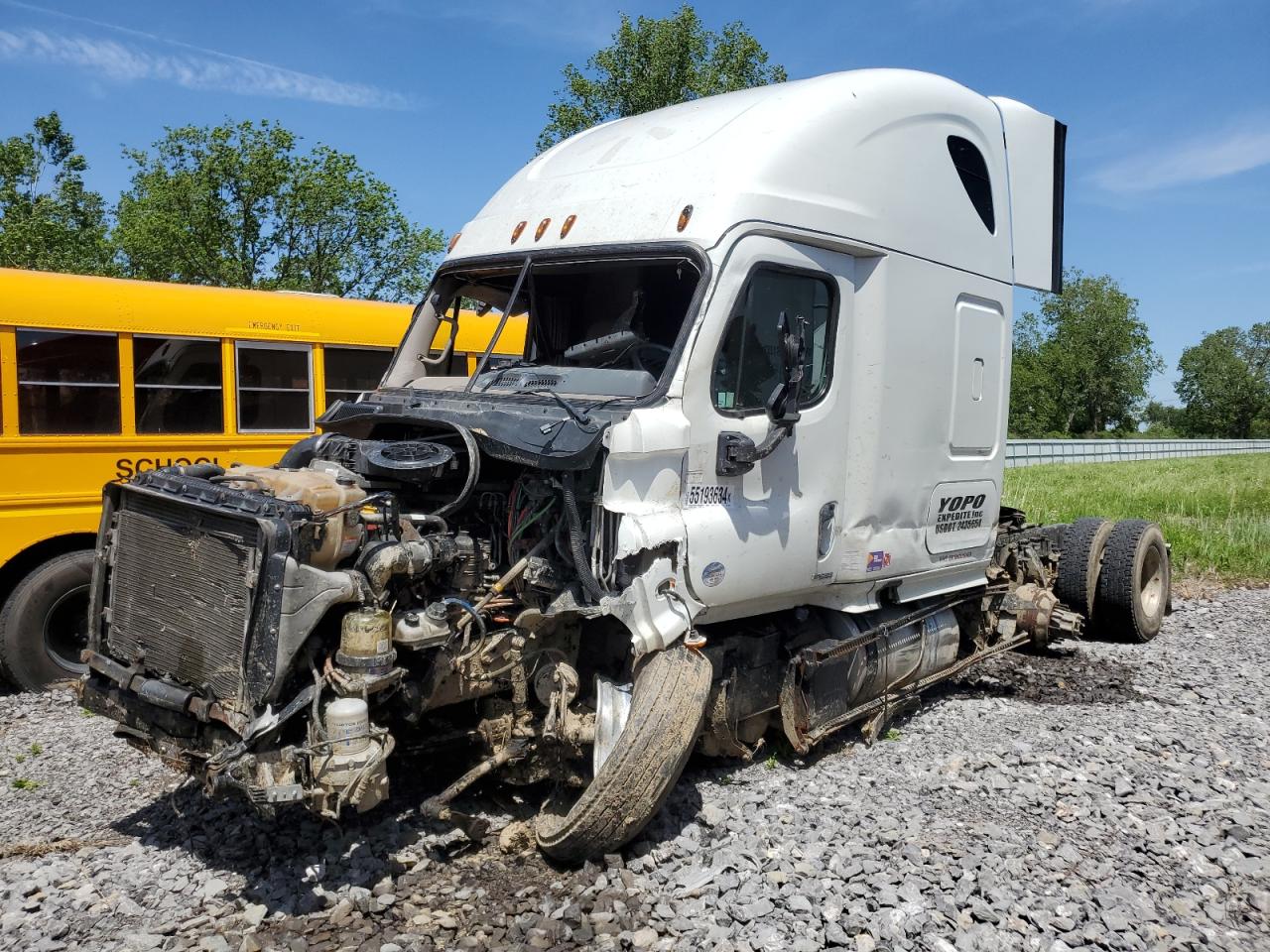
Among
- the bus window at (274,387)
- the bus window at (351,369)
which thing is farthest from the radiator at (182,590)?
the bus window at (351,369)

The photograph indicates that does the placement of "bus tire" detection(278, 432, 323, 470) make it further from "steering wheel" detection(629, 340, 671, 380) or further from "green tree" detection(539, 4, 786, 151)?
"green tree" detection(539, 4, 786, 151)

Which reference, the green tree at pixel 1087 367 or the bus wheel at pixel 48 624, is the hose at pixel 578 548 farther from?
the green tree at pixel 1087 367

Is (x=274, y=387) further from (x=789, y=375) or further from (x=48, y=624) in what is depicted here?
(x=789, y=375)

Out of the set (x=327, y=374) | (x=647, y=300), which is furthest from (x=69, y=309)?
(x=647, y=300)

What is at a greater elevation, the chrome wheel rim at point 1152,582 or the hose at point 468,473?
the hose at point 468,473

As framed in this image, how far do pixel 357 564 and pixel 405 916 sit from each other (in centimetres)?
145

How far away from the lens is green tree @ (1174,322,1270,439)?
87.5 meters

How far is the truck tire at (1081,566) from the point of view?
855 centimetres

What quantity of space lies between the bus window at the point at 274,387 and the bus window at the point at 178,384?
0.23 metres

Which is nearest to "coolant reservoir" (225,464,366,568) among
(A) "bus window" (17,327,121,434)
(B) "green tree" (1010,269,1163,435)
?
→ (A) "bus window" (17,327,121,434)

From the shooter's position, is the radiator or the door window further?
the door window

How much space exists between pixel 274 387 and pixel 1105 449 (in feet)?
116

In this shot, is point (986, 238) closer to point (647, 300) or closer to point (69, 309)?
point (647, 300)

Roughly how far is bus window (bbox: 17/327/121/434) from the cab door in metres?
5.62
